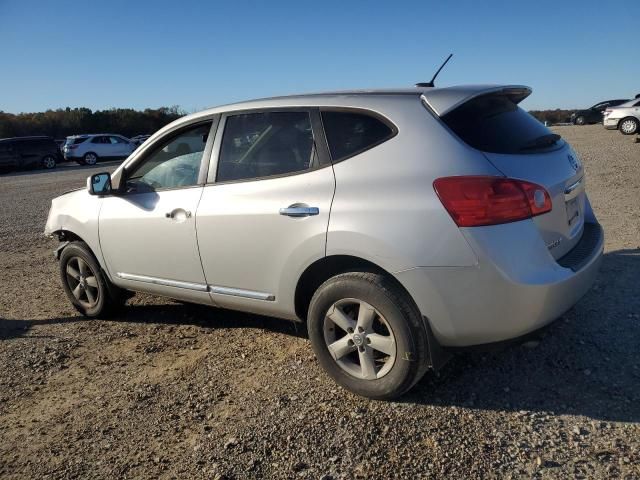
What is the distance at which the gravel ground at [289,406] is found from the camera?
268cm

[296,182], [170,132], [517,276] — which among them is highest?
[170,132]

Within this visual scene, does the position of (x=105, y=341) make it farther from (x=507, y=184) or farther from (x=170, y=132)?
(x=507, y=184)

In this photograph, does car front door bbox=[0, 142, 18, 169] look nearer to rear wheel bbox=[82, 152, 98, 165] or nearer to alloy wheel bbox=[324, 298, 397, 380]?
rear wheel bbox=[82, 152, 98, 165]

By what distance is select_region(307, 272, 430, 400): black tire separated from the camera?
2953 millimetres

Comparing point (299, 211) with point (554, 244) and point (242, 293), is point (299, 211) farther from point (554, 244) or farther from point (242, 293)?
point (554, 244)

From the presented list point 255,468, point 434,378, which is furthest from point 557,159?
point 255,468

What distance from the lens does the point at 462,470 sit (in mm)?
2557

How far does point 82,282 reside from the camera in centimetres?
502

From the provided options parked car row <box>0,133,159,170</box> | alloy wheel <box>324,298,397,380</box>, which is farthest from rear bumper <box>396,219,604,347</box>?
parked car row <box>0,133,159,170</box>

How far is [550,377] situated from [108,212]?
3.54 m

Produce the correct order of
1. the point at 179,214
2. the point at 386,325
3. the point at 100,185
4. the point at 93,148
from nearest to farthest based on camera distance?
the point at 386,325, the point at 179,214, the point at 100,185, the point at 93,148

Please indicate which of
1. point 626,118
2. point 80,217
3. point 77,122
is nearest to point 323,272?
point 80,217

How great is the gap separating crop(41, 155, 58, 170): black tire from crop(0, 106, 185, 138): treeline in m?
14.8

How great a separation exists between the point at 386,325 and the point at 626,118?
77.3 ft
